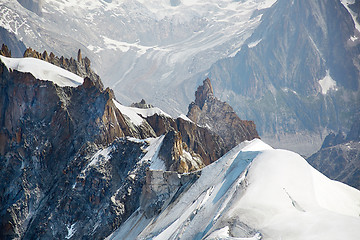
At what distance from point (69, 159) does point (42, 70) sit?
25754 mm

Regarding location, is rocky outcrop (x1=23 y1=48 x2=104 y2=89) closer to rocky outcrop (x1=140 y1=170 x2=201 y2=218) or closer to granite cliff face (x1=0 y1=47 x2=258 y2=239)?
granite cliff face (x1=0 y1=47 x2=258 y2=239)

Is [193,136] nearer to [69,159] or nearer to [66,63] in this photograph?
[66,63]

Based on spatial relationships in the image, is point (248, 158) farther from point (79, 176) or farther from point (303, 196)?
point (79, 176)

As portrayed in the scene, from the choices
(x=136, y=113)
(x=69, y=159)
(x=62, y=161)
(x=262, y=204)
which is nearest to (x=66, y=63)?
(x=136, y=113)

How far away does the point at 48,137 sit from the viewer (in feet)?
356

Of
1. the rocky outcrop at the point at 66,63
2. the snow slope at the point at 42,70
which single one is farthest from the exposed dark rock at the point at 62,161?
the rocky outcrop at the point at 66,63

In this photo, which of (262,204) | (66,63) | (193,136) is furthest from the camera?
(193,136)

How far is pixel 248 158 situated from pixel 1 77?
259 ft

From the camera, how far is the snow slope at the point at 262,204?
37.4m

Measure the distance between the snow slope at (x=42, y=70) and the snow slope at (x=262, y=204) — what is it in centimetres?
6206

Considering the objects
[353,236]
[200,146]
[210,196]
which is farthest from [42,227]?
[353,236]

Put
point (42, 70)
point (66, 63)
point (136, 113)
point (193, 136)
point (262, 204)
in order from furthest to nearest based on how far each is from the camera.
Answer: point (193, 136) < point (66, 63) < point (136, 113) < point (42, 70) < point (262, 204)

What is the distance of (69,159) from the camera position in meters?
105

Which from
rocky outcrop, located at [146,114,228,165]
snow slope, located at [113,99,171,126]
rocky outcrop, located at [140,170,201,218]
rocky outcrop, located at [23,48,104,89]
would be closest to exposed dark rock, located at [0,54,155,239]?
snow slope, located at [113,99,171,126]
